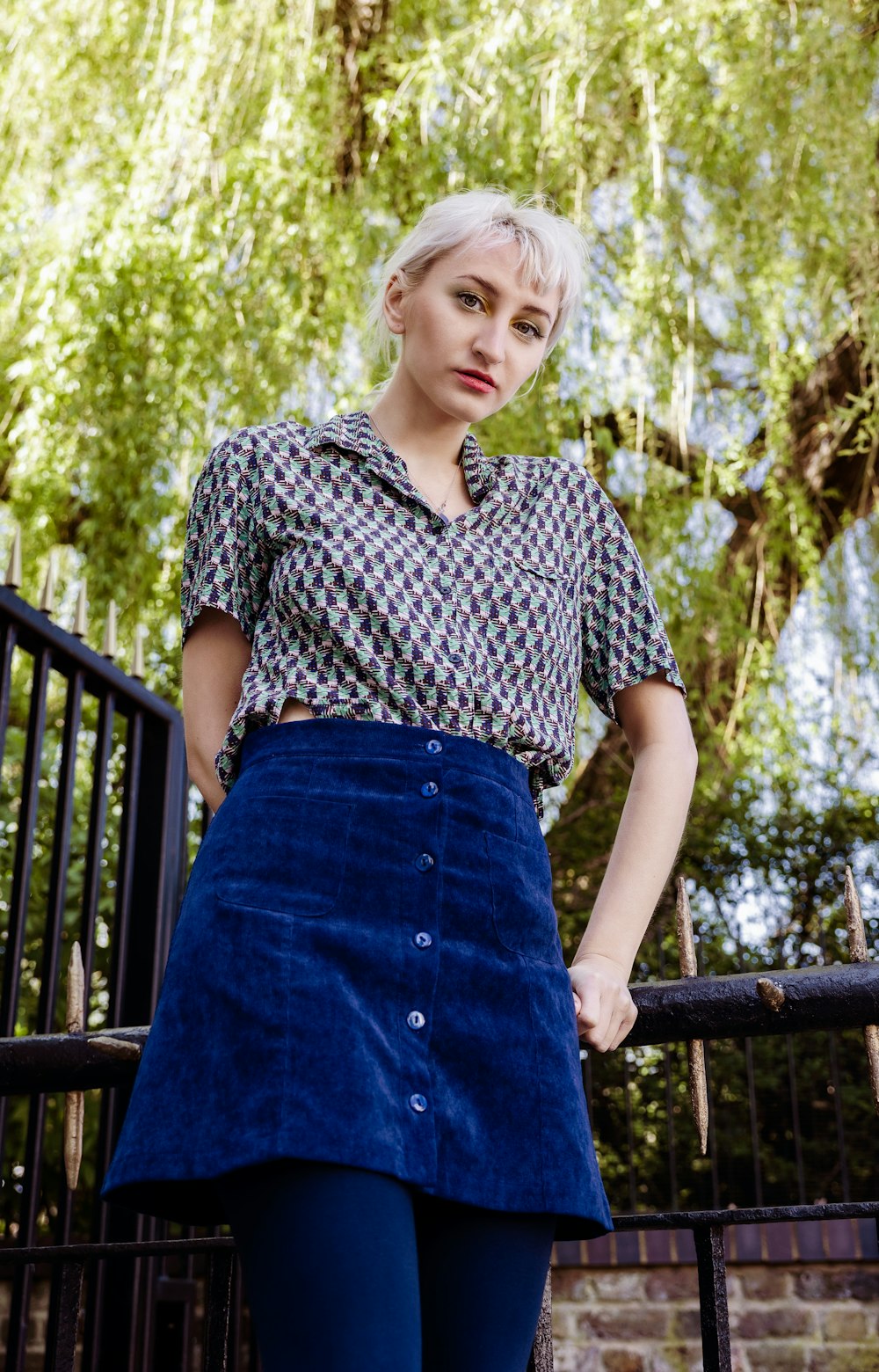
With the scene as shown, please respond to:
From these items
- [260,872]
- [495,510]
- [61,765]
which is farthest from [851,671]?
[260,872]

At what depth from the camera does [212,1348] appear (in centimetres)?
141

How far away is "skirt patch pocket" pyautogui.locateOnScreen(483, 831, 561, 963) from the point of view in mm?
1089

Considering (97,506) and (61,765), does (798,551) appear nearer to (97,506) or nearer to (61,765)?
(97,506)

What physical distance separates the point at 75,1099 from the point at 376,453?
28.8 inches

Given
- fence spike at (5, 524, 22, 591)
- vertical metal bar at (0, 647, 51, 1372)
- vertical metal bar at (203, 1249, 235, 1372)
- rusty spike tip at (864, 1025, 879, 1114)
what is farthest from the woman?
fence spike at (5, 524, 22, 591)

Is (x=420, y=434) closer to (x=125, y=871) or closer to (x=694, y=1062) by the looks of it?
(x=694, y=1062)

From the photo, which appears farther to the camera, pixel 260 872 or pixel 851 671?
pixel 851 671

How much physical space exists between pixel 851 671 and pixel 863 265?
1.48 metres

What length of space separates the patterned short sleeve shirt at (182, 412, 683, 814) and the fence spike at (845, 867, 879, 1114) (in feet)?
0.92

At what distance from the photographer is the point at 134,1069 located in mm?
1339

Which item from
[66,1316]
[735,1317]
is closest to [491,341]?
[66,1316]

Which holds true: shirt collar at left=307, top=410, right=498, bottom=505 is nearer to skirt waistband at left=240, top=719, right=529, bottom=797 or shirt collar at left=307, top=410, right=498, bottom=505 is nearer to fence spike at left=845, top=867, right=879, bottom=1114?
→ skirt waistband at left=240, top=719, right=529, bottom=797

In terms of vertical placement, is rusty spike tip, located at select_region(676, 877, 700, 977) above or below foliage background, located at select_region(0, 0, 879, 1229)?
below

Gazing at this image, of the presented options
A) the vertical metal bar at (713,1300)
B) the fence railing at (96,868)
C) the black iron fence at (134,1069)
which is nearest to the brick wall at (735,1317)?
the black iron fence at (134,1069)
